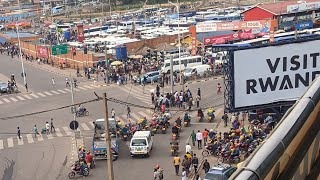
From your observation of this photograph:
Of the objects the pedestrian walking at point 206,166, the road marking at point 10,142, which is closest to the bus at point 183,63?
the road marking at point 10,142

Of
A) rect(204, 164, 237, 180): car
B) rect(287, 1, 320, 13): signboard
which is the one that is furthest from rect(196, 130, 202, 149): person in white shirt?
rect(287, 1, 320, 13): signboard

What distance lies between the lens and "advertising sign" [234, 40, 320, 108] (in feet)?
45.3

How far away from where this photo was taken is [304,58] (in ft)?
45.5

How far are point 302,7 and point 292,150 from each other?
174ft

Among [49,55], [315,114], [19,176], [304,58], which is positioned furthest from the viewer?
[49,55]

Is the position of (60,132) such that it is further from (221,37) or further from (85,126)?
(221,37)

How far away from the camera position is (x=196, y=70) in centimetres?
4022

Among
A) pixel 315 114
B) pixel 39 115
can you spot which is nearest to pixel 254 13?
pixel 39 115

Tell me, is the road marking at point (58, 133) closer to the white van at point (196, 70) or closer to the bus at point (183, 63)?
the white van at point (196, 70)

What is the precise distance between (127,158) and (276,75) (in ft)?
31.6

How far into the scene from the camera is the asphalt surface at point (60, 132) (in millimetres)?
20484

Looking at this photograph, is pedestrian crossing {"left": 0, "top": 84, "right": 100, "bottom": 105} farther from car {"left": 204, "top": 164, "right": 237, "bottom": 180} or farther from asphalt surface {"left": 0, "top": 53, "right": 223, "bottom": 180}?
car {"left": 204, "top": 164, "right": 237, "bottom": 180}

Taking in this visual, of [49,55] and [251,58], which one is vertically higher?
[251,58]

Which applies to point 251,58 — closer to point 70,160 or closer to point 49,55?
point 70,160
